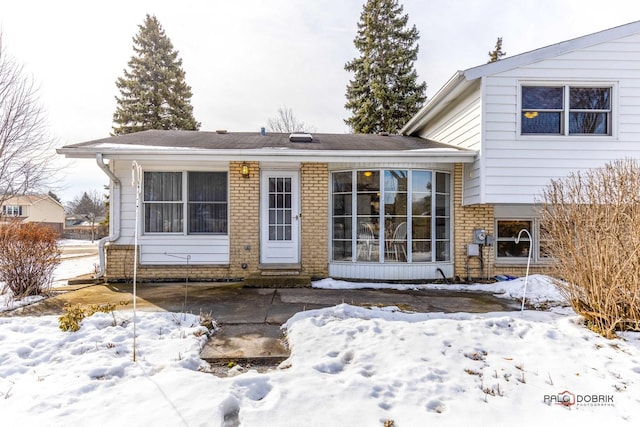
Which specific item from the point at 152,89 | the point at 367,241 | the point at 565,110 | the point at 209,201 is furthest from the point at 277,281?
the point at 152,89

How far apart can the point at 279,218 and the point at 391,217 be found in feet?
8.80

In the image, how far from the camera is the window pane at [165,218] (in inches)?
302

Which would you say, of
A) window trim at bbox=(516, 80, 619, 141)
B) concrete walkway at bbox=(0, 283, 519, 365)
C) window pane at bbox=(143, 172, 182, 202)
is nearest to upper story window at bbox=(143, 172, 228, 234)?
window pane at bbox=(143, 172, 182, 202)

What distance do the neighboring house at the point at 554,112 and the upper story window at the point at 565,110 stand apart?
2cm

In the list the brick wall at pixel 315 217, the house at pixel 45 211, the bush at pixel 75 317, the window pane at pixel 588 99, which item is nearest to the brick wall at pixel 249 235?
the brick wall at pixel 315 217

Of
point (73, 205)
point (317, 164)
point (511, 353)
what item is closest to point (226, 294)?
point (317, 164)

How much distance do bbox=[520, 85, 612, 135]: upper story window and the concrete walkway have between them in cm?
397

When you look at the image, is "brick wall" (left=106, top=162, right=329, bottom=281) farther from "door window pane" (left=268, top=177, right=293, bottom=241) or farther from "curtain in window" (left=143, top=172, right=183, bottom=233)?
"curtain in window" (left=143, top=172, right=183, bottom=233)

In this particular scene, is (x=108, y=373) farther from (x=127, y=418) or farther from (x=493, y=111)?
(x=493, y=111)

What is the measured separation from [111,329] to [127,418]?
1969 mm

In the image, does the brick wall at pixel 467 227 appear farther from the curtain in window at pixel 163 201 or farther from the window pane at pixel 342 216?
the curtain in window at pixel 163 201

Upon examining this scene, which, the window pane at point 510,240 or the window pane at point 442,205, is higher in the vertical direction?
the window pane at point 442,205

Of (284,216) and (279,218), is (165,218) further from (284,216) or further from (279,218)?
(284,216)

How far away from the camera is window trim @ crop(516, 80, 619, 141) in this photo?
6879 mm
